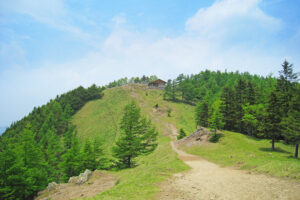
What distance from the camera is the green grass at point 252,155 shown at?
14.4 meters

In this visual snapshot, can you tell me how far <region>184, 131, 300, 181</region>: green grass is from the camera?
1442 cm

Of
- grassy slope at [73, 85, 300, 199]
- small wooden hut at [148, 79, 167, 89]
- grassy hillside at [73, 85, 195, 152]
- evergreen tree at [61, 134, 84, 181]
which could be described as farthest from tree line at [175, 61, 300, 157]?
small wooden hut at [148, 79, 167, 89]

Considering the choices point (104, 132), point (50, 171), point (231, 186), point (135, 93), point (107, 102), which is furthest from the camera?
point (135, 93)

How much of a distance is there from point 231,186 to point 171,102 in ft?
287

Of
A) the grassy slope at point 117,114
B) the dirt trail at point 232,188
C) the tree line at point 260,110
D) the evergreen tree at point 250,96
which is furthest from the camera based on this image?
the grassy slope at point 117,114

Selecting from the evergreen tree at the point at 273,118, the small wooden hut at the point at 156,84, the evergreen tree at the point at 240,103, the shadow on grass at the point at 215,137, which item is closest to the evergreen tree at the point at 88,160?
the shadow on grass at the point at 215,137

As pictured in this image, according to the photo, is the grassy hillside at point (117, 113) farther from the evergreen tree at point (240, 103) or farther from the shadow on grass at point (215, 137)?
the shadow on grass at point (215, 137)

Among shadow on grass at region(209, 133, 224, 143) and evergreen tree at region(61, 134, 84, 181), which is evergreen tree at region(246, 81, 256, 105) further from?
evergreen tree at region(61, 134, 84, 181)

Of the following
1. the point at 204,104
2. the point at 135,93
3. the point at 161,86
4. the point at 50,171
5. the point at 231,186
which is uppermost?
the point at 161,86

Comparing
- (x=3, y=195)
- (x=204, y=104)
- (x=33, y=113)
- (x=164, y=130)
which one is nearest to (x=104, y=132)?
(x=164, y=130)

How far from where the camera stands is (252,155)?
76.0 ft

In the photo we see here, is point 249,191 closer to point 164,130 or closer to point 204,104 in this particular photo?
point 204,104

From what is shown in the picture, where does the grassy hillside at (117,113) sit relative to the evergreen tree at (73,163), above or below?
above

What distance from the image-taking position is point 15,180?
931 inches
